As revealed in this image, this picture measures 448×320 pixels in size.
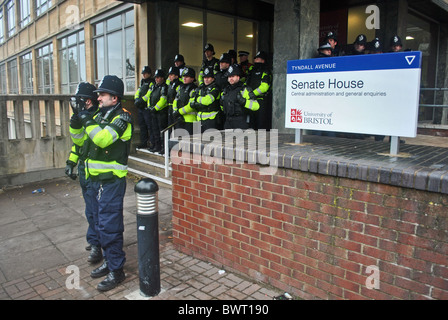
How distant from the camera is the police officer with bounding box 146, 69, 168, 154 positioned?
27.2 feet

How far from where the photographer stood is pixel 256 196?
3.61m

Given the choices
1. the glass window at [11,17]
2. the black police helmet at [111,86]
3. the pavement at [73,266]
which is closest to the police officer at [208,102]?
the pavement at [73,266]

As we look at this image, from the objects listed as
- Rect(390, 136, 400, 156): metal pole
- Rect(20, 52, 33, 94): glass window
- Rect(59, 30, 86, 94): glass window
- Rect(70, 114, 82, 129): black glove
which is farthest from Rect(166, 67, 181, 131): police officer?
Rect(20, 52, 33, 94): glass window

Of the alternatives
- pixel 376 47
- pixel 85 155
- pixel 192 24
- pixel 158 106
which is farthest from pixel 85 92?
pixel 192 24

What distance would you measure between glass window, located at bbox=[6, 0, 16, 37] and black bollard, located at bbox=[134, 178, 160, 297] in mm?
29682

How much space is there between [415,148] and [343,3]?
7866 millimetres

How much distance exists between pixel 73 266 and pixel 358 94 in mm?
3570

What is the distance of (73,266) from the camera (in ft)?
13.8

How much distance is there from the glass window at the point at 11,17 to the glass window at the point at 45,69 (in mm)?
7540

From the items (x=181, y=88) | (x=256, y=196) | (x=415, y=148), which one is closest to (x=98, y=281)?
(x=256, y=196)

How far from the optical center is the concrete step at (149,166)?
7.47m

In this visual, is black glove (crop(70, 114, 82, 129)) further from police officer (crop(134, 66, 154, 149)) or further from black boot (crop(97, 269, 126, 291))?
police officer (crop(134, 66, 154, 149))
